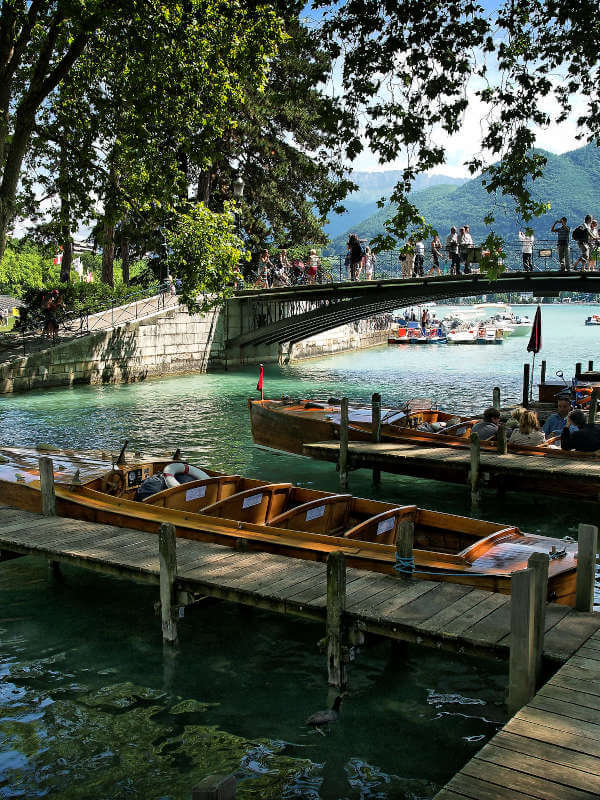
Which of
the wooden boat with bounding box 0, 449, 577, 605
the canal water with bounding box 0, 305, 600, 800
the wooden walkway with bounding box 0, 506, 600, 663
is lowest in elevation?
the canal water with bounding box 0, 305, 600, 800

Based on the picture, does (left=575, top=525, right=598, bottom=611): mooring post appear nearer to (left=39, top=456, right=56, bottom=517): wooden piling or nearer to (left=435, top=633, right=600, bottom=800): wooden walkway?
(left=435, top=633, right=600, bottom=800): wooden walkway

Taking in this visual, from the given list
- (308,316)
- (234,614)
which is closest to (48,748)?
(234,614)

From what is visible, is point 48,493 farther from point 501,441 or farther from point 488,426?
point 488,426

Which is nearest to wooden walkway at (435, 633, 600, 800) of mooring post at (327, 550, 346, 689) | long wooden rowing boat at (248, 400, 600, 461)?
mooring post at (327, 550, 346, 689)

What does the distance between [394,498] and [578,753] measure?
10.6 meters

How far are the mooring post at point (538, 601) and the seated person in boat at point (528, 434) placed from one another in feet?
29.8

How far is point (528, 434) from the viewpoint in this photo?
15.0m

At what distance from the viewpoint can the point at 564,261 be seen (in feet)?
98.3

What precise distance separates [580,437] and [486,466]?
1.79m

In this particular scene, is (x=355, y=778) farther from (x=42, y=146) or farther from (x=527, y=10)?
(x=42, y=146)

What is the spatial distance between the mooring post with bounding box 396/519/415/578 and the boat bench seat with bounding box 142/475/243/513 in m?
3.25

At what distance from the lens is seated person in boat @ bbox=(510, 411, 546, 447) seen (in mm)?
14961

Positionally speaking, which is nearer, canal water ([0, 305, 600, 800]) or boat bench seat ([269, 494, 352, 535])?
canal water ([0, 305, 600, 800])

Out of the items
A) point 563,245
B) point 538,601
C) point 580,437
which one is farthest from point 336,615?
point 563,245
